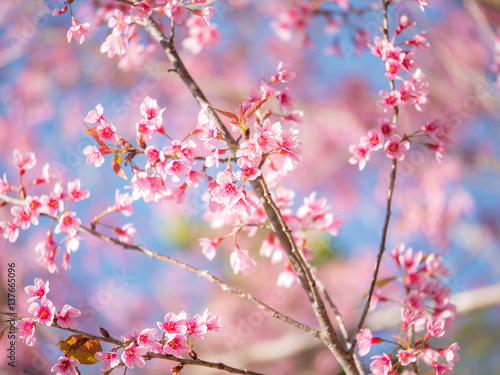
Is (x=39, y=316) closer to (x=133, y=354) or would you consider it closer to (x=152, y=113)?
(x=133, y=354)

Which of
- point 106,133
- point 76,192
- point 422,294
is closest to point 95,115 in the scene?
point 106,133

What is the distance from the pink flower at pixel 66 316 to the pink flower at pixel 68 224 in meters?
0.18

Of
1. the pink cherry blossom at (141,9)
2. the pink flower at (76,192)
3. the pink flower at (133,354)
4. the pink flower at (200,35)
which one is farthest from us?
A: the pink flower at (200,35)

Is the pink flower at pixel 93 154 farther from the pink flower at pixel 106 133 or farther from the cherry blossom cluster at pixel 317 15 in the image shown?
the cherry blossom cluster at pixel 317 15

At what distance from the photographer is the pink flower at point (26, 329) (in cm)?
85

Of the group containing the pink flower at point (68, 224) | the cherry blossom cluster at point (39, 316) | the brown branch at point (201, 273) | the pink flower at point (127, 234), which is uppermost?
the pink flower at point (127, 234)

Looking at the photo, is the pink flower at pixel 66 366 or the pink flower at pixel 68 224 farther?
the pink flower at pixel 68 224

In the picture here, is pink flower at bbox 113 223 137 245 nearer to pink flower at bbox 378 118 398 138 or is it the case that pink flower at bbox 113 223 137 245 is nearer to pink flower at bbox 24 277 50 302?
pink flower at bbox 24 277 50 302

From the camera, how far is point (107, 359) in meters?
0.85

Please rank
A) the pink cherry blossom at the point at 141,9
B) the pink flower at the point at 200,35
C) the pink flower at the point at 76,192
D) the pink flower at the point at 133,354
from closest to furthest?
the pink flower at the point at 133,354 < the pink cherry blossom at the point at 141,9 < the pink flower at the point at 76,192 < the pink flower at the point at 200,35

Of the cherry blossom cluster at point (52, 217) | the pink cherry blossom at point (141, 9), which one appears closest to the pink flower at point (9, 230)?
the cherry blossom cluster at point (52, 217)

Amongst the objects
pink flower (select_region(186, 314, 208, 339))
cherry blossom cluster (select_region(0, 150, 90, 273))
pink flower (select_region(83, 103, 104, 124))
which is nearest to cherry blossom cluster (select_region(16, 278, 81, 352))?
cherry blossom cluster (select_region(0, 150, 90, 273))

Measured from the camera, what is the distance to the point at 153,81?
4.31 meters

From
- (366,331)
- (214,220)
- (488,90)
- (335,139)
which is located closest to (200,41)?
(214,220)
